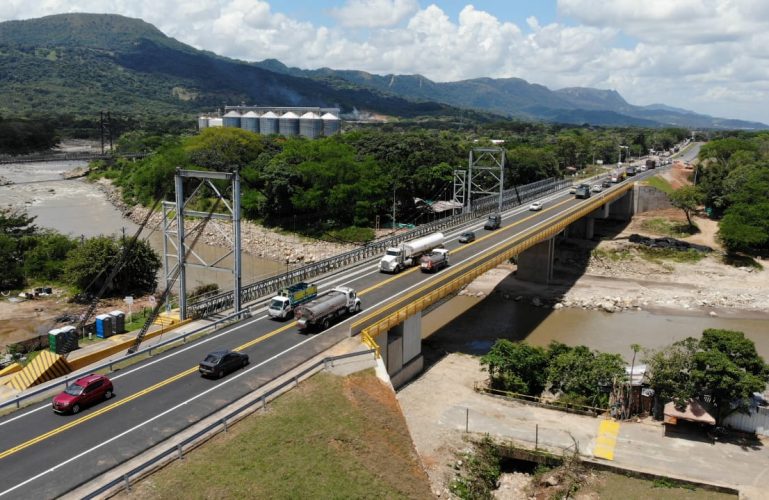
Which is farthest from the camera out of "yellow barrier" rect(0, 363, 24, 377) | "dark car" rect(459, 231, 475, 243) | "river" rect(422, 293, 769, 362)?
"dark car" rect(459, 231, 475, 243)

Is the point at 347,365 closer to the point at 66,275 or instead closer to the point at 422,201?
the point at 66,275

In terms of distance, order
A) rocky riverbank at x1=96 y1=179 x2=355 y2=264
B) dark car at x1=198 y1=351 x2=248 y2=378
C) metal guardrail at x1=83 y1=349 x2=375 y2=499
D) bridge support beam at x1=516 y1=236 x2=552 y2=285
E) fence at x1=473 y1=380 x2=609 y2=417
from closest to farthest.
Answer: metal guardrail at x1=83 y1=349 x2=375 y2=499
dark car at x1=198 y1=351 x2=248 y2=378
fence at x1=473 y1=380 x2=609 y2=417
bridge support beam at x1=516 y1=236 x2=552 y2=285
rocky riverbank at x1=96 y1=179 x2=355 y2=264

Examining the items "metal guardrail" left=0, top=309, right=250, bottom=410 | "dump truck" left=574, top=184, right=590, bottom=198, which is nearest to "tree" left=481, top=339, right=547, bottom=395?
"metal guardrail" left=0, top=309, right=250, bottom=410

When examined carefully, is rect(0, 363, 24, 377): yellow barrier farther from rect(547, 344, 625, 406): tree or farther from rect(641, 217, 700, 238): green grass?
rect(641, 217, 700, 238): green grass

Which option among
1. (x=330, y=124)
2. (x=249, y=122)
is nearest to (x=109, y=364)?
(x=330, y=124)

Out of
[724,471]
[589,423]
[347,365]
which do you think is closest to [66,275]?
[347,365]

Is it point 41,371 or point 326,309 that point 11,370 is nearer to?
point 41,371

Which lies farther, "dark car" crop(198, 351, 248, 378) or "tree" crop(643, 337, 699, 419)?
"tree" crop(643, 337, 699, 419)
